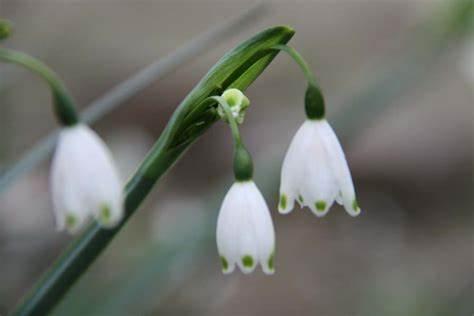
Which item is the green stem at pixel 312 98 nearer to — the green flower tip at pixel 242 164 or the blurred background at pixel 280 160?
the green flower tip at pixel 242 164

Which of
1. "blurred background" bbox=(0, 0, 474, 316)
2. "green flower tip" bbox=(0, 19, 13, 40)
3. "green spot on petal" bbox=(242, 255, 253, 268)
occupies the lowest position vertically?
"blurred background" bbox=(0, 0, 474, 316)

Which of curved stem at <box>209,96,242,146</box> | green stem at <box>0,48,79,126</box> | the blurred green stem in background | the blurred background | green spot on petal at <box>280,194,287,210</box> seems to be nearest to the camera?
green stem at <box>0,48,79,126</box>

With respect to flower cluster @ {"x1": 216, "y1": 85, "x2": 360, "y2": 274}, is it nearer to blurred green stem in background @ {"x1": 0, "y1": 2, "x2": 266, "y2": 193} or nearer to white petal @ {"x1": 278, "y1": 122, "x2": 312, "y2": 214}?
white petal @ {"x1": 278, "y1": 122, "x2": 312, "y2": 214}

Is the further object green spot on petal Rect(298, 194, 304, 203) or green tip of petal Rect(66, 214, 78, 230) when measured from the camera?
green spot on petal Rect(298, 194, 304, 203)

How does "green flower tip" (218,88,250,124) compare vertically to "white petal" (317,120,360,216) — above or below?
above

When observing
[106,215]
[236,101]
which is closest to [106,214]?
[106,215]

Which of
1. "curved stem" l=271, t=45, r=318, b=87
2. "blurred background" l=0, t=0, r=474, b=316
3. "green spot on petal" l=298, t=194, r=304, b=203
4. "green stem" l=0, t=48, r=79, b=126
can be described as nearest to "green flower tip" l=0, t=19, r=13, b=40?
"green stem" l=0, t=48, r=79, b=126
